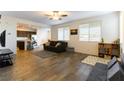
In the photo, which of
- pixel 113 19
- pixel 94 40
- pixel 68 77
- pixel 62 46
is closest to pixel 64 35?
pixel 62 46

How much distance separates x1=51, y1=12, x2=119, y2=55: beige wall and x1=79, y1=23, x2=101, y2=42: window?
0.21 m

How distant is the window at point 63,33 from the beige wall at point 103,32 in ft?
1.03

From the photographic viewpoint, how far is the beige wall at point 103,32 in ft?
14.0

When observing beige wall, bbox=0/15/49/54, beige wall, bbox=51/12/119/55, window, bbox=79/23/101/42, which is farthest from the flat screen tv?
window, bbox=79/23/101/42

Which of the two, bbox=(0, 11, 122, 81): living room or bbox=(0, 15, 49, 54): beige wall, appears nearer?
bbox=(0, 11, 122, 81): living room

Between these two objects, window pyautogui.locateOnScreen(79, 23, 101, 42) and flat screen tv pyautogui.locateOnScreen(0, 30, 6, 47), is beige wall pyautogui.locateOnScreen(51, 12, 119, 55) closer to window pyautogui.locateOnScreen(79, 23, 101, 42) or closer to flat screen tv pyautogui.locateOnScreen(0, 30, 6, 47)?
window pyautogui.locateOnScreen(79, 23, 101, 42)

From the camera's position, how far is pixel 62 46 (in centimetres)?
640

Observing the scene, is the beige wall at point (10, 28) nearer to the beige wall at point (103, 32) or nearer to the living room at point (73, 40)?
the living room at point (73, 40)

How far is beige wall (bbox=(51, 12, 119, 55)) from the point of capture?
4.27m

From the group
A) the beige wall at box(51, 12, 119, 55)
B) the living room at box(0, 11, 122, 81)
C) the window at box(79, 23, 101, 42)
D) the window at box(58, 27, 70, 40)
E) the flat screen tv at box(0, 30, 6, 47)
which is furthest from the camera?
the window at box(58, 27, 70, 40)

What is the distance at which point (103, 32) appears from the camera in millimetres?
4828
